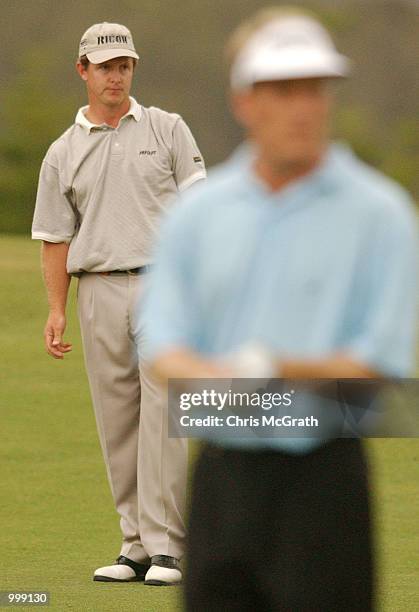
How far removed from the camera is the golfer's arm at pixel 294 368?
8.58 ft

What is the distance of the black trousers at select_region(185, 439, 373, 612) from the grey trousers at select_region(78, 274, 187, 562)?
10.3 ft

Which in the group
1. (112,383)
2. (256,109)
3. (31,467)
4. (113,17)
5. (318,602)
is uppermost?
(113,17)

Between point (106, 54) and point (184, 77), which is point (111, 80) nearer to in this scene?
point (106, 54)

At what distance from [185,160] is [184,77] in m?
80.2

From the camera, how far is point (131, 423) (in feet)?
20.7

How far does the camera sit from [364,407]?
285 cm

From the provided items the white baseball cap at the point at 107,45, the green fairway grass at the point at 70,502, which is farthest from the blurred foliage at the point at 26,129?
the white baseball cap at the point at 107,45

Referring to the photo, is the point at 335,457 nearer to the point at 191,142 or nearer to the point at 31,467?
the point at 191,142

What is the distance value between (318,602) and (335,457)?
0.83 ft

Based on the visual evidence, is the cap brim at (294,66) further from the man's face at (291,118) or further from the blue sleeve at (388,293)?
the blue sleeve at (388,293)

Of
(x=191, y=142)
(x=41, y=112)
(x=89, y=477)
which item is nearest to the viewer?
(x=191, y=142)

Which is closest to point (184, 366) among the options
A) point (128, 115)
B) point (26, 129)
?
point (128, 115)

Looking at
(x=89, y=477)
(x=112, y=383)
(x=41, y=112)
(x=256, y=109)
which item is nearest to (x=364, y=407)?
(x=256, y=109)

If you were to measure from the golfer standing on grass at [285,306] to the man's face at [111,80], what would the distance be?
11.1ft
